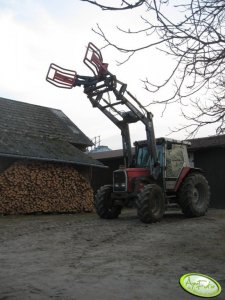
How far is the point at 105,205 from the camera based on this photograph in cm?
1306

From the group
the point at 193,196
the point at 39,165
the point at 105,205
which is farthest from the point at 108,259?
the point at 39,165

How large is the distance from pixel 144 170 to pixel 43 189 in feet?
18.8

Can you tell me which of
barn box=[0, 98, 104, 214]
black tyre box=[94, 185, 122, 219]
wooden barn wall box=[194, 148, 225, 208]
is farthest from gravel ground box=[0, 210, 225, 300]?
wooden barn wall box=[194, 148, 225, 208]

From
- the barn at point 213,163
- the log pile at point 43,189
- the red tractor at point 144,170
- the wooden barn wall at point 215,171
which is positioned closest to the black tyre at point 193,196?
the red tractor at point 144,170

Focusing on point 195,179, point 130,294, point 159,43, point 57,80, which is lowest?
point 130,294

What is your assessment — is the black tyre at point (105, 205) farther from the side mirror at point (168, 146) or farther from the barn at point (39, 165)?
the barn at point (39, 165)

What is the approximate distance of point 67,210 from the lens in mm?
17844

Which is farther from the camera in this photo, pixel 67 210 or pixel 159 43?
pixel 67 210

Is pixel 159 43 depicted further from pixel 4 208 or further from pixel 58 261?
pixel 4 208

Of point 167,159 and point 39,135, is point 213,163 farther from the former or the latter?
point 39,135

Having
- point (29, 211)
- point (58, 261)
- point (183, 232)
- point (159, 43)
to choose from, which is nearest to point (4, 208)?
point (29, 211)

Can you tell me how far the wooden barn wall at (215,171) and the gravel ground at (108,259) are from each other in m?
7.25

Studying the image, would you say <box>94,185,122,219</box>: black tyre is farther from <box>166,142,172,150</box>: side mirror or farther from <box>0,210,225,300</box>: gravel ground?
<box>166,142,172,150</box>: side mirror

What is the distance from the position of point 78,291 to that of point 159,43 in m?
3.02
